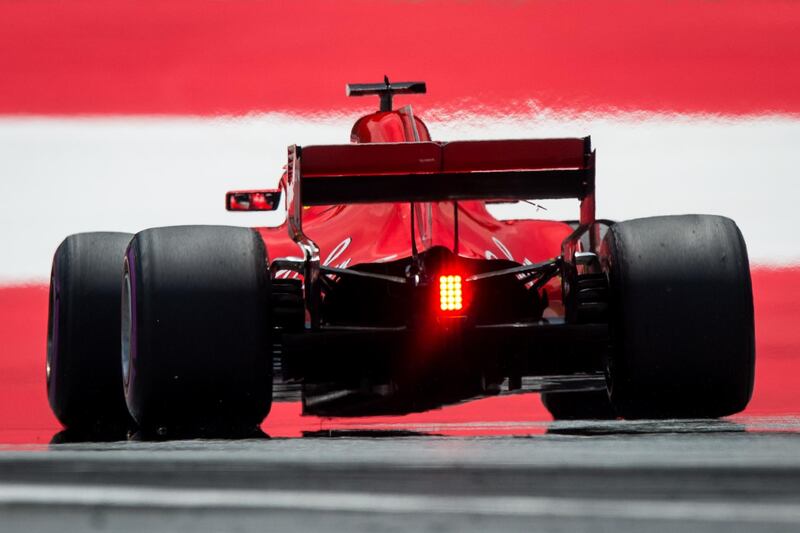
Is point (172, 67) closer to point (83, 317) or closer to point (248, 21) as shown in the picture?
point (248, 21)

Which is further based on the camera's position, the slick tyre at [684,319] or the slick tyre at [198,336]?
the slick tyre at [684,319]

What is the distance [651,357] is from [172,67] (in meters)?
5.66

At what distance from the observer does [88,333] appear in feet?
17.4

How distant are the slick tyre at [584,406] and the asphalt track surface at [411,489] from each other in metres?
3.71

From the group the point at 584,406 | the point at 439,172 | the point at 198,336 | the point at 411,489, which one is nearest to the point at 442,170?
the point at 439,172

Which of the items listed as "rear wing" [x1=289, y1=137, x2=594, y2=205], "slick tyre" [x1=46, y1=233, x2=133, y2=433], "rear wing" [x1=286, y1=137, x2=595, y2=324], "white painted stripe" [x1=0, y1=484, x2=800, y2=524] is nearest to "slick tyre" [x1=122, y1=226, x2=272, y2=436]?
"rear wing" [x1=286, y1=137, x2=595, y2=324]

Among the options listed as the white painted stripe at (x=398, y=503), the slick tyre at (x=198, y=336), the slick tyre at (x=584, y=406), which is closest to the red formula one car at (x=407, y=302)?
the slick tyre at (x=198, y=336)

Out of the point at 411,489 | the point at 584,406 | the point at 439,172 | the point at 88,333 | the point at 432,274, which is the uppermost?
the point at 439,172

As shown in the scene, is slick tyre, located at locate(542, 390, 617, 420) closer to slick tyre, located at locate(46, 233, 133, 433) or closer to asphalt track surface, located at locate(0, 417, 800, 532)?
slick tyre, located at locate(46, 233, 133, 433)

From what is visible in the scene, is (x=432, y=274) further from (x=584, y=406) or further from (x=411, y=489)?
(x=411, y=489)

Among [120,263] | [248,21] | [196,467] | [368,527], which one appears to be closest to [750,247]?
[248,21]

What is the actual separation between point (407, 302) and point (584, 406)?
2233 mm

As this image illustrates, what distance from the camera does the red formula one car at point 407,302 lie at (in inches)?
167

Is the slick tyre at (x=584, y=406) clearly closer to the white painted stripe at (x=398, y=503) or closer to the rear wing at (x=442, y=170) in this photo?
the rear wing at (x=442, y=170)
